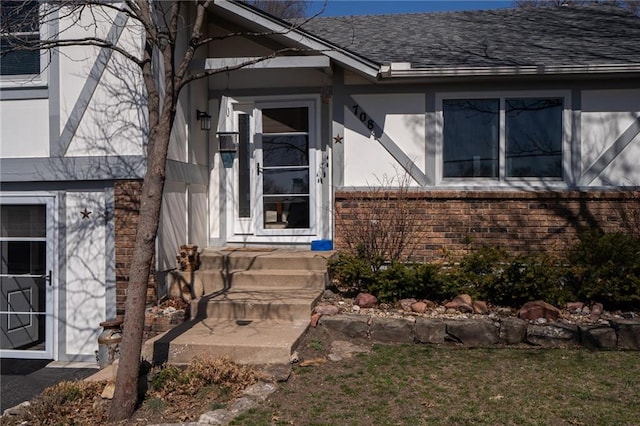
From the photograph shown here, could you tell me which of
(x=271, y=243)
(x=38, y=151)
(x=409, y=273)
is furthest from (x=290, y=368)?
(x=38, y=151)

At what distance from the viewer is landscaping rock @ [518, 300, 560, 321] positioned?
21.6 ft

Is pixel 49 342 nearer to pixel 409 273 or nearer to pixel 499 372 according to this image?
pixel 409 273

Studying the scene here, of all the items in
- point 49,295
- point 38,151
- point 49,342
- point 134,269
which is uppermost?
point 38,151

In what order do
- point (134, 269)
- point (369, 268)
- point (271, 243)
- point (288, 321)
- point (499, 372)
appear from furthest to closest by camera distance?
point (271, 243), point (369, 268), point (288, 321), point (499, 372), point (134, 269)

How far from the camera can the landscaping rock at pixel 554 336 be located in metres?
6.31

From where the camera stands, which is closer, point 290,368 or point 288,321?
point 290,368

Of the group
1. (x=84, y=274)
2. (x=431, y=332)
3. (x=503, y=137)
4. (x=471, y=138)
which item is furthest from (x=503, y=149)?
(x=84, y=274)

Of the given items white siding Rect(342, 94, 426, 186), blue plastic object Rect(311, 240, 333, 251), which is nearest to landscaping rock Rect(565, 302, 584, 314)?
white siding Rect(342, 94, 426, 186)

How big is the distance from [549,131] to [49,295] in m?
7.49

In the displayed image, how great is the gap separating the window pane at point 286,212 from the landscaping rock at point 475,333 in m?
3.46

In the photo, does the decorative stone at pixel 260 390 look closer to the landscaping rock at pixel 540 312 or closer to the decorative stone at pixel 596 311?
the landscaping rock at pixel 540 312

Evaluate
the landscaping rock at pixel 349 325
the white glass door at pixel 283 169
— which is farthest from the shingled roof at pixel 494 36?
the landscaping rock at pixel 349 325

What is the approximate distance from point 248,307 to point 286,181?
9.56 ft

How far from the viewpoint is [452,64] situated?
26.7ft
